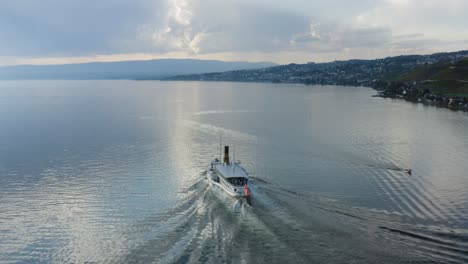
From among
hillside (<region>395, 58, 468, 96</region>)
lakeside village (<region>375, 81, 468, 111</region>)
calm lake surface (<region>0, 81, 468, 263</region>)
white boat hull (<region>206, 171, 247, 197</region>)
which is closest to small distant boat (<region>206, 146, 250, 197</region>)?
white boat hull (<region>206, 171, 247, 197</region>)

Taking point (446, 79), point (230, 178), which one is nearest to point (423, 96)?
point (446, 79)

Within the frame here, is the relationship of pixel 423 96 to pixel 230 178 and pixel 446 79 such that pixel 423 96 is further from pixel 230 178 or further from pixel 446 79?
pixel 230 178

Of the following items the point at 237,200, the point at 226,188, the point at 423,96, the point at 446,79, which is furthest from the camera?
the point at 446,79

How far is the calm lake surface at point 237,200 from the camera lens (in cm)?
1780

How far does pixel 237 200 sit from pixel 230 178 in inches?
77.6

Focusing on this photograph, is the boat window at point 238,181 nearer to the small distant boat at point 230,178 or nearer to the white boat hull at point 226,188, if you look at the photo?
the small distant boat at point 230,178

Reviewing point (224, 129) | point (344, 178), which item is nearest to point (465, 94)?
point (224, 129)

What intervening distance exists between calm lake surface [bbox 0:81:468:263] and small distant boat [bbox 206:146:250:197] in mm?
555

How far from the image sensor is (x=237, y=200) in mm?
23516

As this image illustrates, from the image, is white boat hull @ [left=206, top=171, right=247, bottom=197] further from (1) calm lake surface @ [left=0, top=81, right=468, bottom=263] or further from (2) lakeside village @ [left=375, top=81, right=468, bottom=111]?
(2) lakeside village @ [left=375, top=81, right=468, bottom=111]

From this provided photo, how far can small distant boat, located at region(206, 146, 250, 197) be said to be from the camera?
943 inches

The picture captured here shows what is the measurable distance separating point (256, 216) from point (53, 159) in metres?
21.7

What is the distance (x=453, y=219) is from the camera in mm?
20875

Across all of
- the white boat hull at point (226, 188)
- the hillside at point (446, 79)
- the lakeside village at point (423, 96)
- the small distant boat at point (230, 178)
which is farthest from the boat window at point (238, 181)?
the hillside at point (446, 79)
